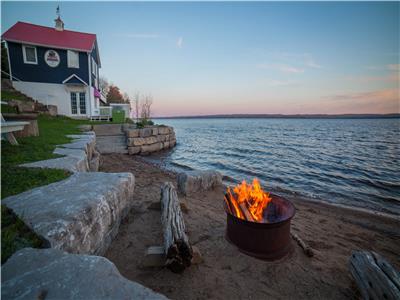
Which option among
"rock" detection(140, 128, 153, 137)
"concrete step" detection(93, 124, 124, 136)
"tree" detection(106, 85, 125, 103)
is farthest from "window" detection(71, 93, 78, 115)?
"tree" detection(106, 85, 125, 103)

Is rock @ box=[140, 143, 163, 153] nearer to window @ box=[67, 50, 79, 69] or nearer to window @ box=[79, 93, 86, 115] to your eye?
window @ box=[79, 93, 86, 115]

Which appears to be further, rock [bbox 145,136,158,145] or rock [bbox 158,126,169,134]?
rock [bbox 158,126,169,134]

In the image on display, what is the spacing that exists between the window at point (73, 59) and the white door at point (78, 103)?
114 inches

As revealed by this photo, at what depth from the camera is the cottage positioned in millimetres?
19156

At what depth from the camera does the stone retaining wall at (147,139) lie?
47.4 ft

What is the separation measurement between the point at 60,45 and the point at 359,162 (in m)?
28.7

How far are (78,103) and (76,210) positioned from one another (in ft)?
75.2

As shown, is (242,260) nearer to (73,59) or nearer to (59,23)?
(73,59)

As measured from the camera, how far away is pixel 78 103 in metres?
21.1

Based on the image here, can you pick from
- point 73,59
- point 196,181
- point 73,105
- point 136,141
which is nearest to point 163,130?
point 136,141

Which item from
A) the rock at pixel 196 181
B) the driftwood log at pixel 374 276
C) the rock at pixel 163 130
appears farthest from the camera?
the rock at pixel 163 130

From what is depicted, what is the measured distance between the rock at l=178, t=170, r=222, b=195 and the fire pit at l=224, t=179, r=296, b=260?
7.85 feet

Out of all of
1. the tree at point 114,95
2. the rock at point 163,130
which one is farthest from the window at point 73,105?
the tree at point 114,95

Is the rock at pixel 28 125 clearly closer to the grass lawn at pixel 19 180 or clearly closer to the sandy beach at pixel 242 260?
the grass lawn at pixel 19 180
